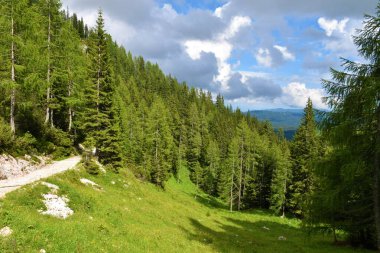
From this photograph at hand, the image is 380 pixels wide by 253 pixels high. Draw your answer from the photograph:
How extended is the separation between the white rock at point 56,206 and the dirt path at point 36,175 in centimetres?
228

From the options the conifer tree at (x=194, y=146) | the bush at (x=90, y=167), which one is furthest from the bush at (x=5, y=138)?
the conifer tree at (x=194, y=146)

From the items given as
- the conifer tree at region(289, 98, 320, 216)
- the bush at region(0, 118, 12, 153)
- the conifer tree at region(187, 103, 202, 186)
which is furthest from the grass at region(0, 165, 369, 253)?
the conifer tree at region(187, 103, 202, 186)

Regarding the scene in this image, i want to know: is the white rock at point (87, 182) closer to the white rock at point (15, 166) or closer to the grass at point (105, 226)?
the grass at point (105, 226)

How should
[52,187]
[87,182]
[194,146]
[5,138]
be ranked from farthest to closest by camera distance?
1. [194,146]
2. [87,182]
3. [5,138]
4. [52,187]

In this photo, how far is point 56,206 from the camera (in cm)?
1812


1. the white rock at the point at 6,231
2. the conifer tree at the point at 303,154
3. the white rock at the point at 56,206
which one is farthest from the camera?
the conifer tree at the point at 303,154

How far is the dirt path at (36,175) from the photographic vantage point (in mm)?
19656

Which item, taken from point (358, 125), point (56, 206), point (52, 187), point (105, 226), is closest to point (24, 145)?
point (52, 187)

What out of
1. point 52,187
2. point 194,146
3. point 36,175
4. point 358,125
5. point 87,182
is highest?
point 358,125

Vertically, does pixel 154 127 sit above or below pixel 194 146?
above

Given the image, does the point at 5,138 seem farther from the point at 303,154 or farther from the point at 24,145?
the point at 303,154

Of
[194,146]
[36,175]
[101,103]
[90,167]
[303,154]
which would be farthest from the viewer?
[194,146]

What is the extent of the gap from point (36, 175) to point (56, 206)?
7.82m

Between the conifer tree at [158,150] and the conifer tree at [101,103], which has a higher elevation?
the conifer tree at [101,103]
